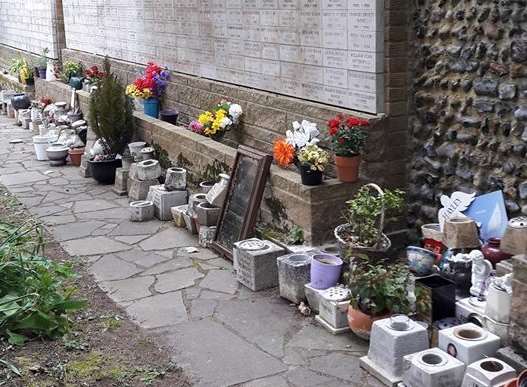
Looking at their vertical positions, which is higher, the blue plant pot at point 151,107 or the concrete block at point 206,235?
the blue plant pot at point 151,107

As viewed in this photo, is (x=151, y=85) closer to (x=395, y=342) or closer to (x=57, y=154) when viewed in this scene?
(x=57, y=154)

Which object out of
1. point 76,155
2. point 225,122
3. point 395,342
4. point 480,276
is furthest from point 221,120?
point 395,342

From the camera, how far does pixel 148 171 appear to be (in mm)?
7875

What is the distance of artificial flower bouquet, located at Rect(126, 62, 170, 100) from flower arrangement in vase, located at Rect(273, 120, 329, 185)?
11.6 ft

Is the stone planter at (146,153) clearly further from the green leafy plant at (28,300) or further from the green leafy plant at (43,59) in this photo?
the green leafy plant at (43,59)

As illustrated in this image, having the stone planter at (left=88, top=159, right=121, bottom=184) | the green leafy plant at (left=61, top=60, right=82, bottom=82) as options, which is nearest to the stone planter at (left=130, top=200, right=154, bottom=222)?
the stone planter at (left=88, top=159, right=121, bottom=184)

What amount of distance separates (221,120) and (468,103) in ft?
9.84

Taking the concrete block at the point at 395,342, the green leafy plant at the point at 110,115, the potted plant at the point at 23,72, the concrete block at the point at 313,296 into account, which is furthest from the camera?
the potted plant at the point at 23,72

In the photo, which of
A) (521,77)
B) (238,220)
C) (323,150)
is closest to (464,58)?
(521,77)

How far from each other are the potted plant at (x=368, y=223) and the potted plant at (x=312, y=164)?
0.45 meters

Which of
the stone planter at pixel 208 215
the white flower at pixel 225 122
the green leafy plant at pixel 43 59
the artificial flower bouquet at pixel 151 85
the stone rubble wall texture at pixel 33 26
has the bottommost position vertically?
the stone planter at pixel 208 215

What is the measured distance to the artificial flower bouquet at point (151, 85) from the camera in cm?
915

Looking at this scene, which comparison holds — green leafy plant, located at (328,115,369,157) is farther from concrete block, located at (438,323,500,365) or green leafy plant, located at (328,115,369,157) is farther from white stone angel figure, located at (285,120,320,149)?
concrete block, located at (438,323,500,365)

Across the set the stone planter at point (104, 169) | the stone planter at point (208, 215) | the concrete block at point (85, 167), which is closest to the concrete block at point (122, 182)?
the stone planter at point (104, 169)
